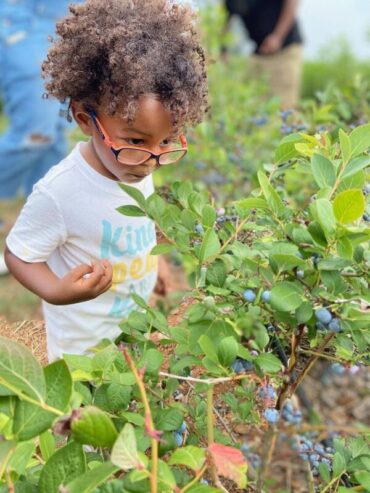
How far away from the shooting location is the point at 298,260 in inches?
38.3

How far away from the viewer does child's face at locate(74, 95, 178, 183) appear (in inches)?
57.0

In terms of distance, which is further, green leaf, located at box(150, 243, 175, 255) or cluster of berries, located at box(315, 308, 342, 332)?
green leaf, located at box(150, 243, 175, 255)

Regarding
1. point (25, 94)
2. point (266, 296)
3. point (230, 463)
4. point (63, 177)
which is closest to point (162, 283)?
point (63, 177)

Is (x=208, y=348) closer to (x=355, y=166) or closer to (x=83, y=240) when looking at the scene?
(x=355, y=166)

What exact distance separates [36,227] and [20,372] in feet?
2.30

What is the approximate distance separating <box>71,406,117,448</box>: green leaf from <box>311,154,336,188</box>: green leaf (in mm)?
432

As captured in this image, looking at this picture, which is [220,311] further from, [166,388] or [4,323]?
[4,323]

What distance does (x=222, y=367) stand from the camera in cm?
100

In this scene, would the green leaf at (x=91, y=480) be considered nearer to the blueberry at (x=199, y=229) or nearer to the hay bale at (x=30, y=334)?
the blueberry at (x=199, y=229)

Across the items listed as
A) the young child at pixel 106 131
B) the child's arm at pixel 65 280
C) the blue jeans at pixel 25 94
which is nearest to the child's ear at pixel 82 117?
the young child at pixel 106 131

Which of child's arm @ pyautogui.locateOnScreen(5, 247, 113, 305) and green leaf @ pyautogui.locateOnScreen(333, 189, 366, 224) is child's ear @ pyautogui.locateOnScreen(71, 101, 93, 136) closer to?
child's arm @ pyautogui.locateOnScreen(5, 247, 113, 305)

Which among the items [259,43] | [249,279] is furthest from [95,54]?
[259,43]

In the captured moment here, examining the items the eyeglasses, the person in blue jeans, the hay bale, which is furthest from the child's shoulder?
the person in blue jeans

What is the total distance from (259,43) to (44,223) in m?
4.07
